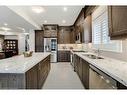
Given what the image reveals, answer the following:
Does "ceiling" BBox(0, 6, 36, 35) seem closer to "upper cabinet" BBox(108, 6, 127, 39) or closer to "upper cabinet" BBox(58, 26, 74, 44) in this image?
"upper cabinet" BBox(108, 6, 127, 39)

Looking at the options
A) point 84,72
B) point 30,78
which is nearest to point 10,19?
point 84,72

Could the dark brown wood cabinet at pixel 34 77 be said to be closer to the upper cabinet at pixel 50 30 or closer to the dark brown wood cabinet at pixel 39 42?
the upper cabinet at pixel 50 30

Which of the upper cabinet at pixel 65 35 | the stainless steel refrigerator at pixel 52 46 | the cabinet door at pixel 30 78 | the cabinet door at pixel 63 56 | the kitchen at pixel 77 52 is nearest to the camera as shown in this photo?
the kitchen at pixel 77 52

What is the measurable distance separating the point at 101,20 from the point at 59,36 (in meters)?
6.58

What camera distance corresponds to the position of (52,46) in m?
10.5

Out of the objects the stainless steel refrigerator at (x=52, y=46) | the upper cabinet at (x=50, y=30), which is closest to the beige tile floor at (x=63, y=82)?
the stainless steel refrigerator at (x=52, y=46)

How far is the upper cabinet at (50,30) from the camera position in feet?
34.5

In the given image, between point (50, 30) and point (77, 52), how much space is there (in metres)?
4.04

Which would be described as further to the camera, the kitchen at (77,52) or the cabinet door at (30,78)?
the cabinet door at (30,78)

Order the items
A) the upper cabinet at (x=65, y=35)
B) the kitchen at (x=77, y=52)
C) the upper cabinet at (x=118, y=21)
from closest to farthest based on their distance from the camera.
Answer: the upper cabinet at (x=118, y=21) < the kitchen at (x=77, y=52) < the upper cabinet at (x=65, y=35)
